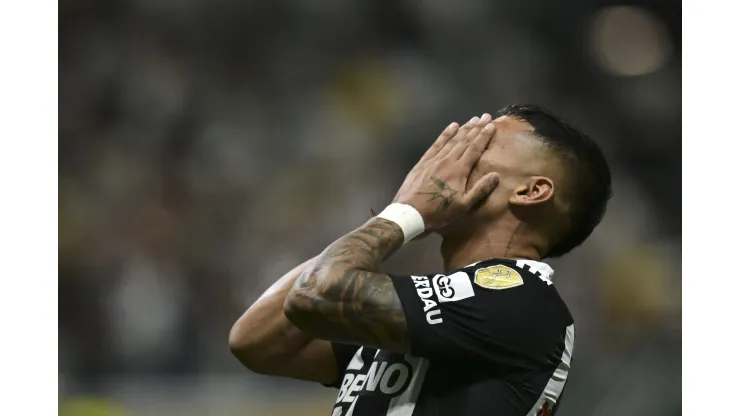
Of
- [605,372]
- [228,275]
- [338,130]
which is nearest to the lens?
[605,372]

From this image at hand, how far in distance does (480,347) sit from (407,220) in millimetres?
367

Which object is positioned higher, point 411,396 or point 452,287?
point 452,287

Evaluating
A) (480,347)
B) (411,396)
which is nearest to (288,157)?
(411,396)

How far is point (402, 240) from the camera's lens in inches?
78.0

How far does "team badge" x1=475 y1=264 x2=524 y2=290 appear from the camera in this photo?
1905 millimetres

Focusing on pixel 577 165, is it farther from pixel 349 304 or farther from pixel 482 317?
pixel 349 304

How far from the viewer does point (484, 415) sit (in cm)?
185

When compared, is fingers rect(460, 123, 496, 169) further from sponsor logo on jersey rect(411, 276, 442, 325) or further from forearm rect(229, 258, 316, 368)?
forearm rect(229, 258, 316, 368)

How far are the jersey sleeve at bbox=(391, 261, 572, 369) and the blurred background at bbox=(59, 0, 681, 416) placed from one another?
9.41 ft

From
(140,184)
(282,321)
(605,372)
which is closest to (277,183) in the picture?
(140,184)

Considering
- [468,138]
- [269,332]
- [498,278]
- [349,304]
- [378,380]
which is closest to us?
[349,304]

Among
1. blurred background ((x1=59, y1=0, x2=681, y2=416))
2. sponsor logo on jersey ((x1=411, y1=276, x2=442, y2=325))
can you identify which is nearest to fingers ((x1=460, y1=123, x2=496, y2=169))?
sponsor logo on jersey ((x1=411, y1=276, x2=442, y2=325))

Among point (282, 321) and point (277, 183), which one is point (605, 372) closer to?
point (277, 183)

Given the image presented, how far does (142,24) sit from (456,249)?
4292mm
